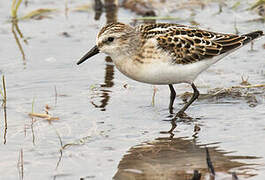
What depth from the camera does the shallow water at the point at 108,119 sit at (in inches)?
256

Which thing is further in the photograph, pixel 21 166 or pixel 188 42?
pixel 188 42

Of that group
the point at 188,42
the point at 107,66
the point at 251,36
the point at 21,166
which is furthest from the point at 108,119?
the point at 251,36

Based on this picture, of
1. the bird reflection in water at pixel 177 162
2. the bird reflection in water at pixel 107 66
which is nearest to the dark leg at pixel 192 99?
the bird reflection in water at pixel 177 162

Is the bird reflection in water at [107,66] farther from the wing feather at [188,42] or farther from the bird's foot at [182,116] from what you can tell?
the wing feather at [188,42]

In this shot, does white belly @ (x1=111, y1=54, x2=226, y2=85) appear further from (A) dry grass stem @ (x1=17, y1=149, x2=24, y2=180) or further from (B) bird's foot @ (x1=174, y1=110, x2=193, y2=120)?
(A) dry grass stem @ (x1=17, y1=149, x2=24, y2=180)

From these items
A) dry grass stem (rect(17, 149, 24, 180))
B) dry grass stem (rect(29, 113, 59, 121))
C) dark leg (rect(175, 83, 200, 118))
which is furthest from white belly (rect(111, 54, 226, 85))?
dry grass stem (rect(17, 149, 24, 180))

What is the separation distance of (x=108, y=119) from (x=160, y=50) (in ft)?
3.81

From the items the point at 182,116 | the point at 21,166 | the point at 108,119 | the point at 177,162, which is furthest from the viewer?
the point at 182,116

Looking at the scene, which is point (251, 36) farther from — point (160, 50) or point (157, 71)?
point (157, 71)

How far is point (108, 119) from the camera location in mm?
7988

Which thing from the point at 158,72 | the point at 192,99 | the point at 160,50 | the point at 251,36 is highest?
the point at 251,36

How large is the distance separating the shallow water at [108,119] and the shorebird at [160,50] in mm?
628

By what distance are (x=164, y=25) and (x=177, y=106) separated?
3.93ft

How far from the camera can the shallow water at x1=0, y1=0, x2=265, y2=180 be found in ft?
21.3
